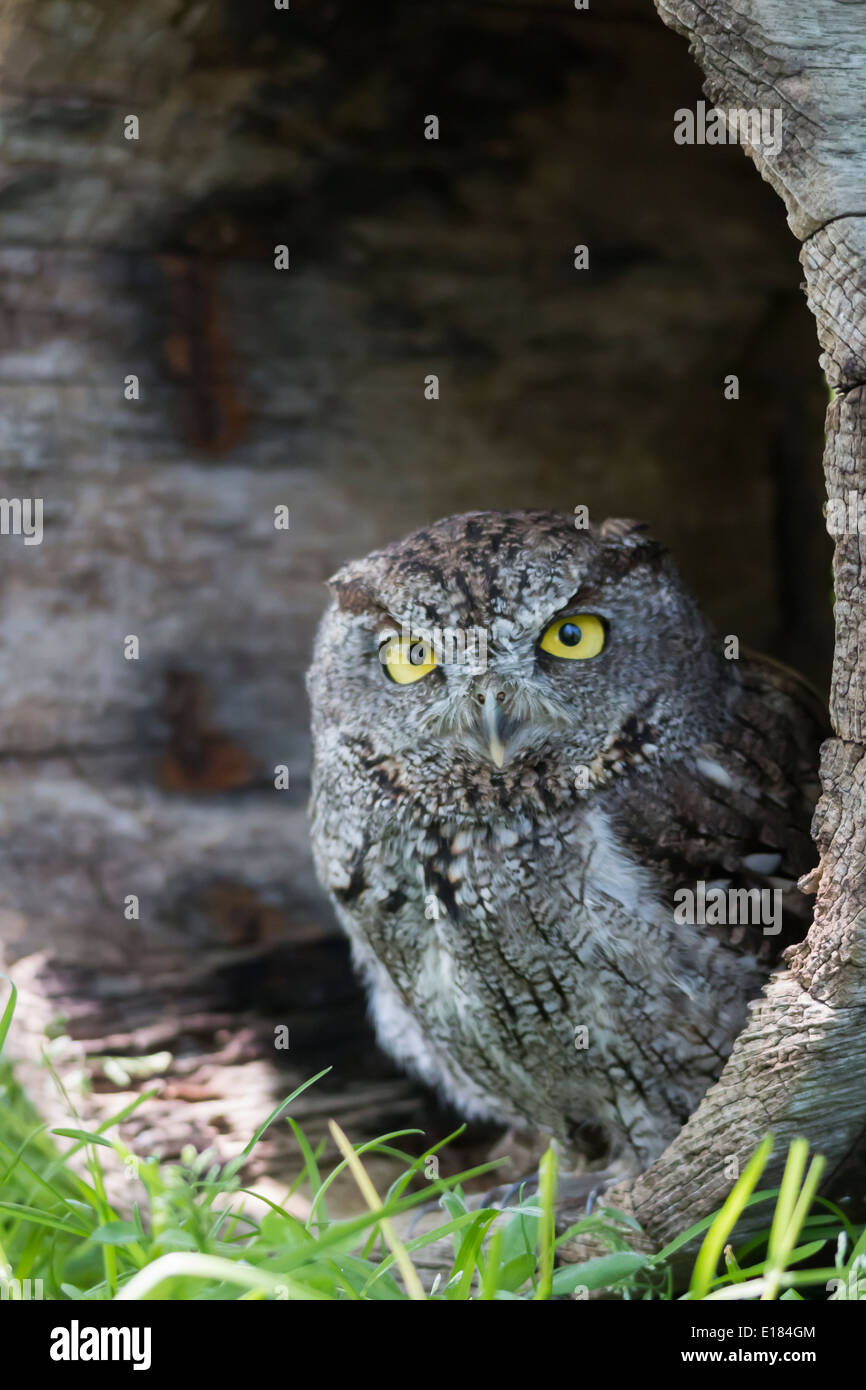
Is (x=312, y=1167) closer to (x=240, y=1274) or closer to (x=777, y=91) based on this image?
(x=240, y=1274)

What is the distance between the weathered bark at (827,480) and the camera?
5.38 feet

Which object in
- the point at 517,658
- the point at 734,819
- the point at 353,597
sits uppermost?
the point at 353,597

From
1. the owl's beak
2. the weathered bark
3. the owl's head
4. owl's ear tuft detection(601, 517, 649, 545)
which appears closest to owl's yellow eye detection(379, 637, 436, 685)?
the owl's head

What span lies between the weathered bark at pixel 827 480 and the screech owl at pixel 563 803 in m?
0.43

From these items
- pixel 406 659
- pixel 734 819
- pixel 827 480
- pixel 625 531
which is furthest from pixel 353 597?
pixel 827 480

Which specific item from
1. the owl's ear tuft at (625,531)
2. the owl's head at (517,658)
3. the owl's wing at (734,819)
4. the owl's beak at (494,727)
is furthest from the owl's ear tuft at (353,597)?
the owl's wing at (734,819)

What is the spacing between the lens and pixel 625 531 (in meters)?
2.34

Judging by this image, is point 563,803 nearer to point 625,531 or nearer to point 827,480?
point 625,531

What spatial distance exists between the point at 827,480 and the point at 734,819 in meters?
0.83

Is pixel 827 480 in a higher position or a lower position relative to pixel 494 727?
higher

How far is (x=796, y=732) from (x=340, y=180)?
2.12 meters

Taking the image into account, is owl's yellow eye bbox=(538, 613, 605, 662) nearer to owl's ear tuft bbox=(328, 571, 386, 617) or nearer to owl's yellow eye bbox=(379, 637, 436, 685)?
owl's yellow eye bbox=(379, 637, 436, 685)

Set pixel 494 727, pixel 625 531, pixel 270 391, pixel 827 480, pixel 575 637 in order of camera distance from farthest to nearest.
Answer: pixel 270 391
pixel 625 531
pixel 575 637
pixel 494 727
pixel 827 480

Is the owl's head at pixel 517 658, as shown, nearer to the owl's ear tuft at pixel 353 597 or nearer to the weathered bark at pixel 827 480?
the owl's ear tuft at pixel 353 597
